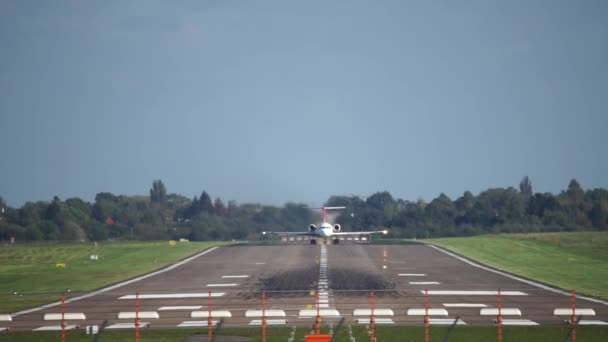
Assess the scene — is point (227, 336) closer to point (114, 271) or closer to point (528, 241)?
point (114, 271)

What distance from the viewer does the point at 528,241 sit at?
281 ft

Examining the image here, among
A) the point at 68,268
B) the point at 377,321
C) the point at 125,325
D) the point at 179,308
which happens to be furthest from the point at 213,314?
the point at 68,268

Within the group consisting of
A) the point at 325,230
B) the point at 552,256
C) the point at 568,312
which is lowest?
the point at 568,312

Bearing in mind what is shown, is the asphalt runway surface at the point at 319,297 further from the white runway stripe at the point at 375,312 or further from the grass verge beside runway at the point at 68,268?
the grass verge beside runway at the point at 68,268

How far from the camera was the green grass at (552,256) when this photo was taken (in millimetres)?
49719

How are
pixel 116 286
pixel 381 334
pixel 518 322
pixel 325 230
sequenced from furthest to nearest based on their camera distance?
pixel 325 230 → pixel 116 286 → pixel 518 322 → pixel 381 334

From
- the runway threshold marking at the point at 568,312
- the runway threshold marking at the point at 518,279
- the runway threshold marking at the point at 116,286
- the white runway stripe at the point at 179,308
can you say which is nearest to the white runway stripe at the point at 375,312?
the runway threshold marking at the point at 568,312

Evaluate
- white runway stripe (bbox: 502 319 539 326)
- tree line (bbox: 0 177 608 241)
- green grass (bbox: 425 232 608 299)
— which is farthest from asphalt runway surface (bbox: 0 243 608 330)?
tree line (bbox: 0 177 608 241)

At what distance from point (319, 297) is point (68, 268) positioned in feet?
106

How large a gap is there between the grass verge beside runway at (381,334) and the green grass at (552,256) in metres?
14.4

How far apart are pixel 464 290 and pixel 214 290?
1488 cm

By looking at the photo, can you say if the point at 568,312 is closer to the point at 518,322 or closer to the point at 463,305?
the point at 518,322

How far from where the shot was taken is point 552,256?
69.8 metres

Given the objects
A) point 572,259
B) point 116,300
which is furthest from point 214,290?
point 572,259
